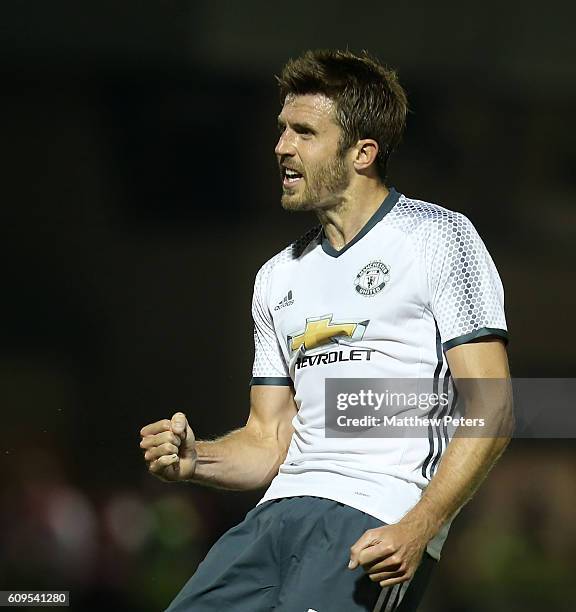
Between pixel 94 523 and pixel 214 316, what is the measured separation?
0.89 metres

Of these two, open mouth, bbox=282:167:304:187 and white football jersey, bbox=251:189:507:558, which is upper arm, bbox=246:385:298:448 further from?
open mouth, bbox=282:167:304:187

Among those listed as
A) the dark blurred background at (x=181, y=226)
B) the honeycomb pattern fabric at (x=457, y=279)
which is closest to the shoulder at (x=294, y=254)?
the honeycomb pattern fabric at (x=457, y=279)

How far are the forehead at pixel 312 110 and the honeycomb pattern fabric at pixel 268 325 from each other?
0.30m

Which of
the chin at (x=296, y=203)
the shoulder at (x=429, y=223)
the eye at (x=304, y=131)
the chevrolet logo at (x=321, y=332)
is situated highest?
the eye at (x=304, y=131)

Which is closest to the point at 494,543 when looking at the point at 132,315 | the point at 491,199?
the point at 491,199

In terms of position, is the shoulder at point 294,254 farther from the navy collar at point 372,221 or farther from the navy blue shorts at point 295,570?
the navy blue shorts at point 295,570

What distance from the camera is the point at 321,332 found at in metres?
2.83

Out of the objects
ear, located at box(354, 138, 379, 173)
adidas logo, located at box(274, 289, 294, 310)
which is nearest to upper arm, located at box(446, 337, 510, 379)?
adidas logo, located at box(274, 289, 294, 310)

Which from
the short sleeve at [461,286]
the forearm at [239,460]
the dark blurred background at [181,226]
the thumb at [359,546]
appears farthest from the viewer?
the dark blurred background at [181,226]

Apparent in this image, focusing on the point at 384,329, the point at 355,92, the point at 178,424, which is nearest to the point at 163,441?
the point at 178,424

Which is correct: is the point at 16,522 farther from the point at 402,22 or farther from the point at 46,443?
the point at 402,22

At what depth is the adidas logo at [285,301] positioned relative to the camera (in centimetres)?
298

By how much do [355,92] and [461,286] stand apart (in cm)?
65

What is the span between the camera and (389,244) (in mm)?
2846
